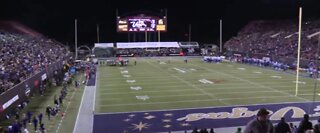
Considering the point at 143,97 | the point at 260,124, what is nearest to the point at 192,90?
the point at 143,97

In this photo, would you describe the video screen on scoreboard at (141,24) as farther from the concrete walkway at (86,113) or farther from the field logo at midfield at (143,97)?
the field logo at midfield at (143,97)

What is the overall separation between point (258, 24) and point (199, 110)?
1704 inches

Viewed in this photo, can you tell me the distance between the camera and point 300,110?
16.8 m

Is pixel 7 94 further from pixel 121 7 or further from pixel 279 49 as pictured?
pixel 121 7

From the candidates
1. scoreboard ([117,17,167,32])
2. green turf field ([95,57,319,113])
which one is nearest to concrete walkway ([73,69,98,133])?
green turf field ([95,57,319,113])

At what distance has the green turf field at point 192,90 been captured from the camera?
1884 cm

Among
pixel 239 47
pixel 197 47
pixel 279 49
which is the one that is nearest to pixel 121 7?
pixel 197 47
